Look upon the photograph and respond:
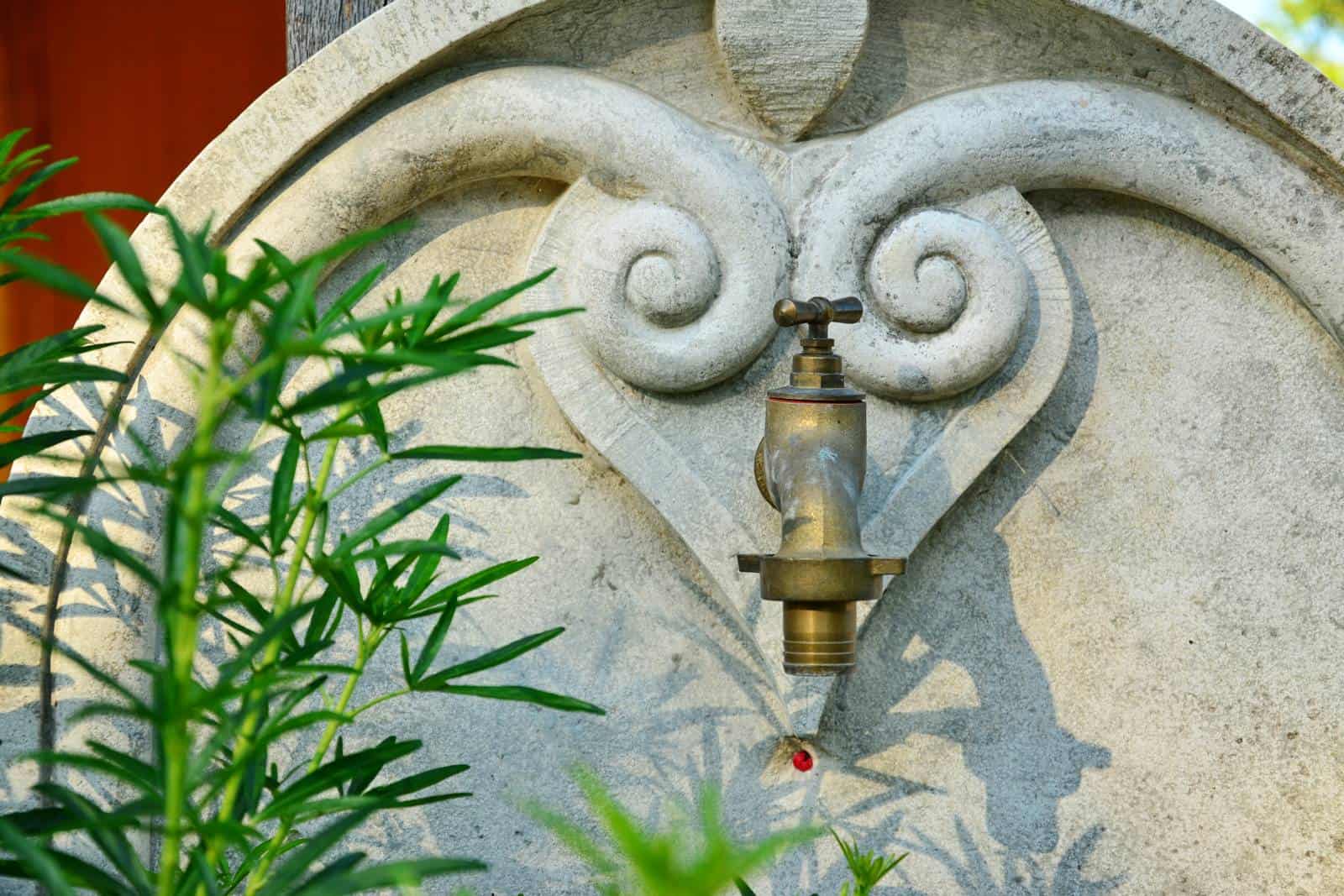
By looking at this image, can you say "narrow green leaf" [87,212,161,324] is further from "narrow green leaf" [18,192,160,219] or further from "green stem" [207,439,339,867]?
"narrow green leaf" [18,192,160,219]

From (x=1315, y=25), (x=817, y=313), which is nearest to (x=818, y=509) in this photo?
(x=817, y=313)

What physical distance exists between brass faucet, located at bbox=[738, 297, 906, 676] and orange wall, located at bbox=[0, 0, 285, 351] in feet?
5.54

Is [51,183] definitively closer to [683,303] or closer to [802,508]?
[683,303]

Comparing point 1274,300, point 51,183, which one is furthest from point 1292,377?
point 51,183

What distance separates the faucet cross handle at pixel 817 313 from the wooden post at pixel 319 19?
77 centimetres

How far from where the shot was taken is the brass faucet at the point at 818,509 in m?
1.48

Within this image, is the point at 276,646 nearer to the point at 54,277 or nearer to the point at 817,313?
the point at 54,277

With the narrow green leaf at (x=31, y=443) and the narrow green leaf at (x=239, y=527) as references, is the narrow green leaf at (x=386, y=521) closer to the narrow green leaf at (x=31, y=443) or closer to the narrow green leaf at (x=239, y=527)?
the narrow green leaf at (x=239, y=527)

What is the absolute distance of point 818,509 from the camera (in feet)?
4.90

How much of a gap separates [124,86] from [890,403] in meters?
1.80

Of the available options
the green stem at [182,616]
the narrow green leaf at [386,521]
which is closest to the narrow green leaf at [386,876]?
the green stem at [182,616]

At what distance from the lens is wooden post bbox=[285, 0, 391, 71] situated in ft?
6.34

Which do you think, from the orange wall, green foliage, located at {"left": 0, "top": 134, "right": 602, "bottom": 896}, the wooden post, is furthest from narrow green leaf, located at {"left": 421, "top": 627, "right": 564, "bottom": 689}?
the orange wall

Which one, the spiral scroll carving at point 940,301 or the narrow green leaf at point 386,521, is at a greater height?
the spiral scroll carving at point 940,301
